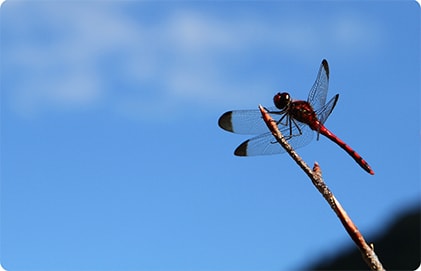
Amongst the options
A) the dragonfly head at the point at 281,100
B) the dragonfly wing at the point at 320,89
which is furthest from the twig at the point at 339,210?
the dragonfly wing at the point at 320,89

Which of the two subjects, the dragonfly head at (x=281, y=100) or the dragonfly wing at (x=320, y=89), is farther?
the dragonfly wing at (x=320, y=89)

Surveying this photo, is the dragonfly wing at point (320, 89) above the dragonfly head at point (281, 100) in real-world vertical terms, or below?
above

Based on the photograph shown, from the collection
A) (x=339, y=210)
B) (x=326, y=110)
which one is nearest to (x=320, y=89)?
(x=326, y=110)

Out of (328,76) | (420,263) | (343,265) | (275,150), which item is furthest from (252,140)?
(343,265)

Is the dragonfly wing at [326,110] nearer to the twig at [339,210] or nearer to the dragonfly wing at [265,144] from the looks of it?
the dragonfly wing at [265,144]

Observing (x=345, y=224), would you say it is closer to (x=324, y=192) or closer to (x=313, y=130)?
(x=324, y=192)

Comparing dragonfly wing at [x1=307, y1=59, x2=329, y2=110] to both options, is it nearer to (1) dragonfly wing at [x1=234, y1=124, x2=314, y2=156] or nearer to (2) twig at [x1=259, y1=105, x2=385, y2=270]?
(1) dragonfly wing at [x1=234, y1=124, x2=314, y2=156]

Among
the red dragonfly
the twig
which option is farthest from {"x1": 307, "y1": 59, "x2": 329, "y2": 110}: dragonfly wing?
the twig
